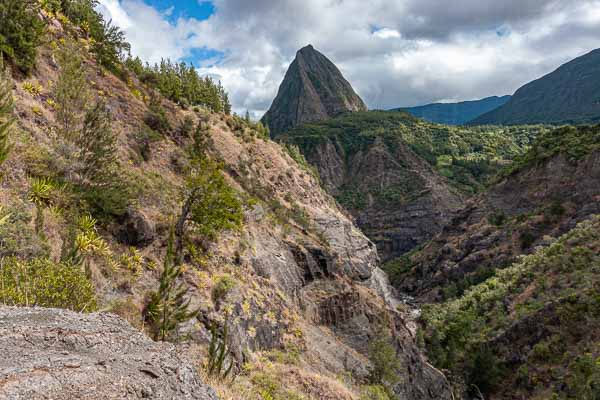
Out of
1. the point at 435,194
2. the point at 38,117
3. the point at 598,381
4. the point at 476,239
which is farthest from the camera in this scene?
the point at 435,194

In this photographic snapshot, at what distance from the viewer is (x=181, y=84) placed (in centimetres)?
4247

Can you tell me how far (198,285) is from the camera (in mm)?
15922

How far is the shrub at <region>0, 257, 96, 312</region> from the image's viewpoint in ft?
22.4

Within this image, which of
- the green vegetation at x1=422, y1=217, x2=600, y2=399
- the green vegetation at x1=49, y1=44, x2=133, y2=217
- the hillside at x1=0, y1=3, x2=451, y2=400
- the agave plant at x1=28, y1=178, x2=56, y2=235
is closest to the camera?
the hillside at x1=0, y1=3, x2=451, y2=400

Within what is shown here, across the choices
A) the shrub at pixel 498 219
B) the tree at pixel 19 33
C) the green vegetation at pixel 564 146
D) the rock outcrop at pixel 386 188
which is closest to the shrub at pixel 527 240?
the shrub at pixel 498 219

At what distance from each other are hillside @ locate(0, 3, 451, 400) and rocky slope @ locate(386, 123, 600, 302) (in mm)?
44208

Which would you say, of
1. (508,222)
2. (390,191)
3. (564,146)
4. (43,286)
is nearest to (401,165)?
(390,191)

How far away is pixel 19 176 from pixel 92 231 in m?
2.81

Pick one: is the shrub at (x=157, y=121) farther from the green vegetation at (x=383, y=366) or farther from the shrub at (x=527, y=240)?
the shrub at (x=527, y=240)

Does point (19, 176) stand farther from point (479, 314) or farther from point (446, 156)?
point (446, 156)

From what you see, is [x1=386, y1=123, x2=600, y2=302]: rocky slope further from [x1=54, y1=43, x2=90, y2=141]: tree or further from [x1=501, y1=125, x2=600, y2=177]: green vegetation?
[x1=54, y1=43, x2=90, y2=141]: tree

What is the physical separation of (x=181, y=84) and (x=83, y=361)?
42390 mm

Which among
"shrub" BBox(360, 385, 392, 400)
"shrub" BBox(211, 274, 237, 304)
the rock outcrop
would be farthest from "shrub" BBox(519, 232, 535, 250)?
"shrub" BBox(211, 274, 237, 304)

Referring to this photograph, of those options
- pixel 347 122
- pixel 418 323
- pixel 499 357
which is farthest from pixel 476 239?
pixel 347 122
